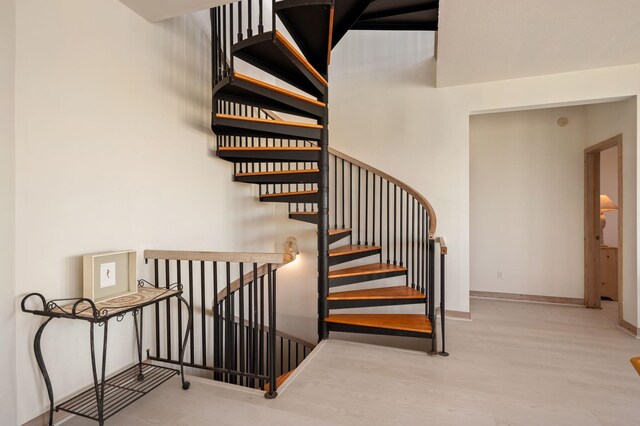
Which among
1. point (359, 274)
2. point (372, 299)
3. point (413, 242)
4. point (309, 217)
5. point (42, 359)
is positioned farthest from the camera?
point (413, 242)

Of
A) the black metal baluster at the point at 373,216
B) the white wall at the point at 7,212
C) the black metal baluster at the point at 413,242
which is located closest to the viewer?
the white wall at the point at 7,212

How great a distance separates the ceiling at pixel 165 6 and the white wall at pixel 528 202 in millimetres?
3851

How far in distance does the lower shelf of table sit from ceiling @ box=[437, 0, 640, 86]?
3.25 meters

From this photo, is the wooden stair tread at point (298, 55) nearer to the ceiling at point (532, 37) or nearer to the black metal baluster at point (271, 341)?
the ceiling at point (532, 37)

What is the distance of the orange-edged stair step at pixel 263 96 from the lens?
7.23ft

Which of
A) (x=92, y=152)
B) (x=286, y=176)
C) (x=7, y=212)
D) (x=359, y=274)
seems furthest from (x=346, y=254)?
(x=7, y=212)

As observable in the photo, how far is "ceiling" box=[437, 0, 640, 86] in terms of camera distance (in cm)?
218

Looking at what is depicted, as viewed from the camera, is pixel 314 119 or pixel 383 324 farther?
pixel 314 119

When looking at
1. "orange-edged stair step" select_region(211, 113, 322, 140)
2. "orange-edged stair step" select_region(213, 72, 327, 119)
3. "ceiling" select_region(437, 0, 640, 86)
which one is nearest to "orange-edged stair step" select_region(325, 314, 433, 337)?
"orange-edged stair step" select_region(211, 113, 322, 140)

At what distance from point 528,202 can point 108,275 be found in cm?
480

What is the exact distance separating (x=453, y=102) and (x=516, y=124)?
1.31 meters

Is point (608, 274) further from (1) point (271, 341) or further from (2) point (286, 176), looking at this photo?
(1) point (271, 341)

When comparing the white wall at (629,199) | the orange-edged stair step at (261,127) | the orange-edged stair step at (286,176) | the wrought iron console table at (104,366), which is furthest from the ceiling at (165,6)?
the white wall at (629,199)

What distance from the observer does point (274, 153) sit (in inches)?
108
